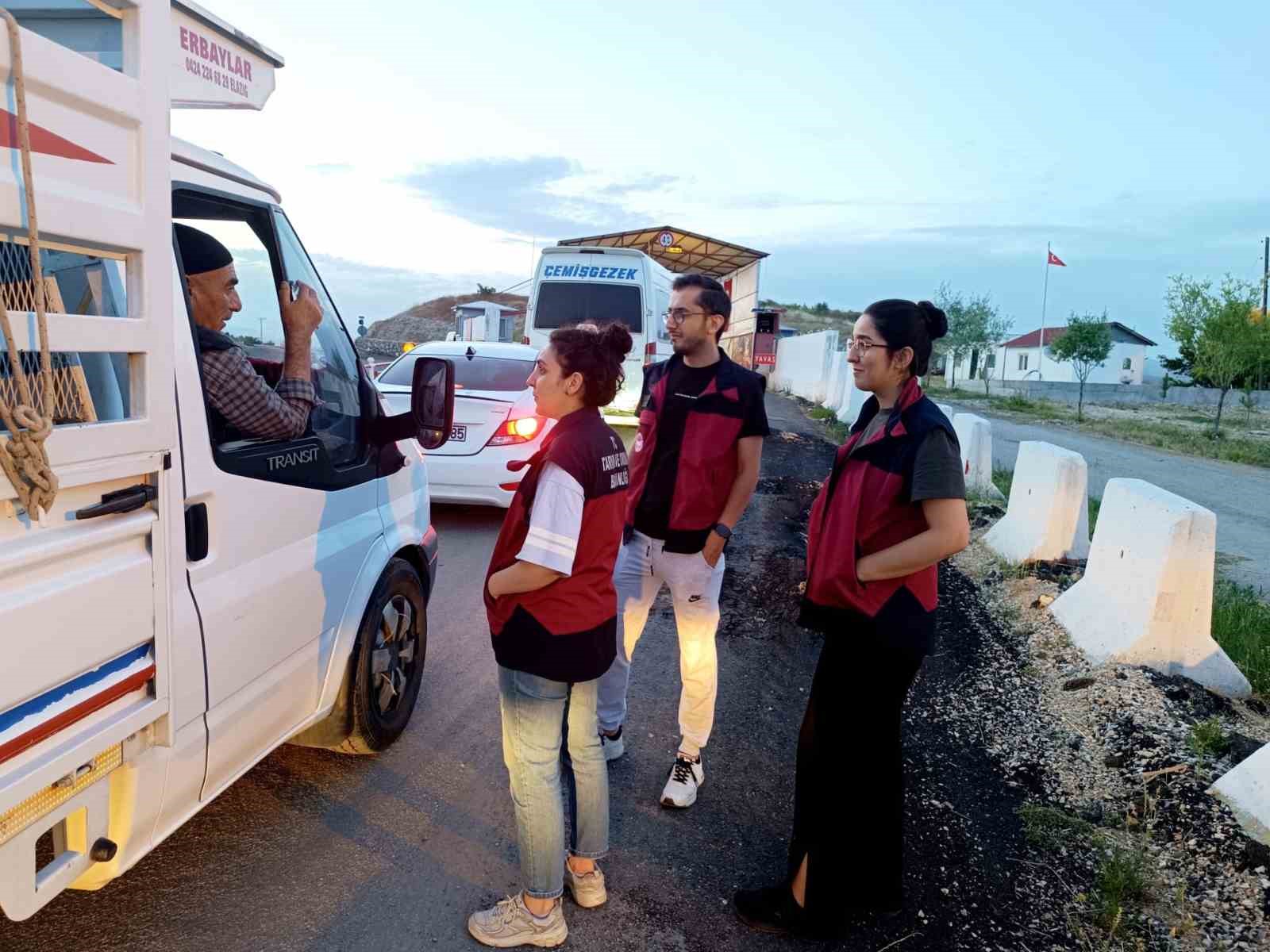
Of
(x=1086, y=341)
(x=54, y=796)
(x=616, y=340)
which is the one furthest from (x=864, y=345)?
(x=1086, y=341)

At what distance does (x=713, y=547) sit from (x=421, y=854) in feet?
4.92

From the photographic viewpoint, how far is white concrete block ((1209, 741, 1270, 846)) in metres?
3.05

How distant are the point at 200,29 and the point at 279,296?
0.91 m

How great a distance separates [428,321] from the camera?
52.2 meters

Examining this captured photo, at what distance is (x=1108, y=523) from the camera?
16.1ft

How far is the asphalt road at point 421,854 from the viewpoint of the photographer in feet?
8.48

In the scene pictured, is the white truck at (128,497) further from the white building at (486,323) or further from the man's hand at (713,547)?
the white building at (486,323)

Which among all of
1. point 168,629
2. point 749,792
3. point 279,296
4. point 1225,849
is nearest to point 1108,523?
point 1225,849

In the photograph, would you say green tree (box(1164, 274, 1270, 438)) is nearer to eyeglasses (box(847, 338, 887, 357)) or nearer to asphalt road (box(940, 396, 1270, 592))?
asphalt road (box(940, 396, 1270, 592))

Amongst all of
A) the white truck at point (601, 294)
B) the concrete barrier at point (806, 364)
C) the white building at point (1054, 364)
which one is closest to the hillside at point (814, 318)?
the white building at point (1054, 364)

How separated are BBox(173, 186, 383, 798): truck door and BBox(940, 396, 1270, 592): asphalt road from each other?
7170mm

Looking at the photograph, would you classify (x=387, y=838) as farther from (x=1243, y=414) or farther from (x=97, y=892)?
(x=1243, y=414)

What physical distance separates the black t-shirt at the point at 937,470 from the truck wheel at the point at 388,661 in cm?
206

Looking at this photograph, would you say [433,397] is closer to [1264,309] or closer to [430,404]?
[430,404]
